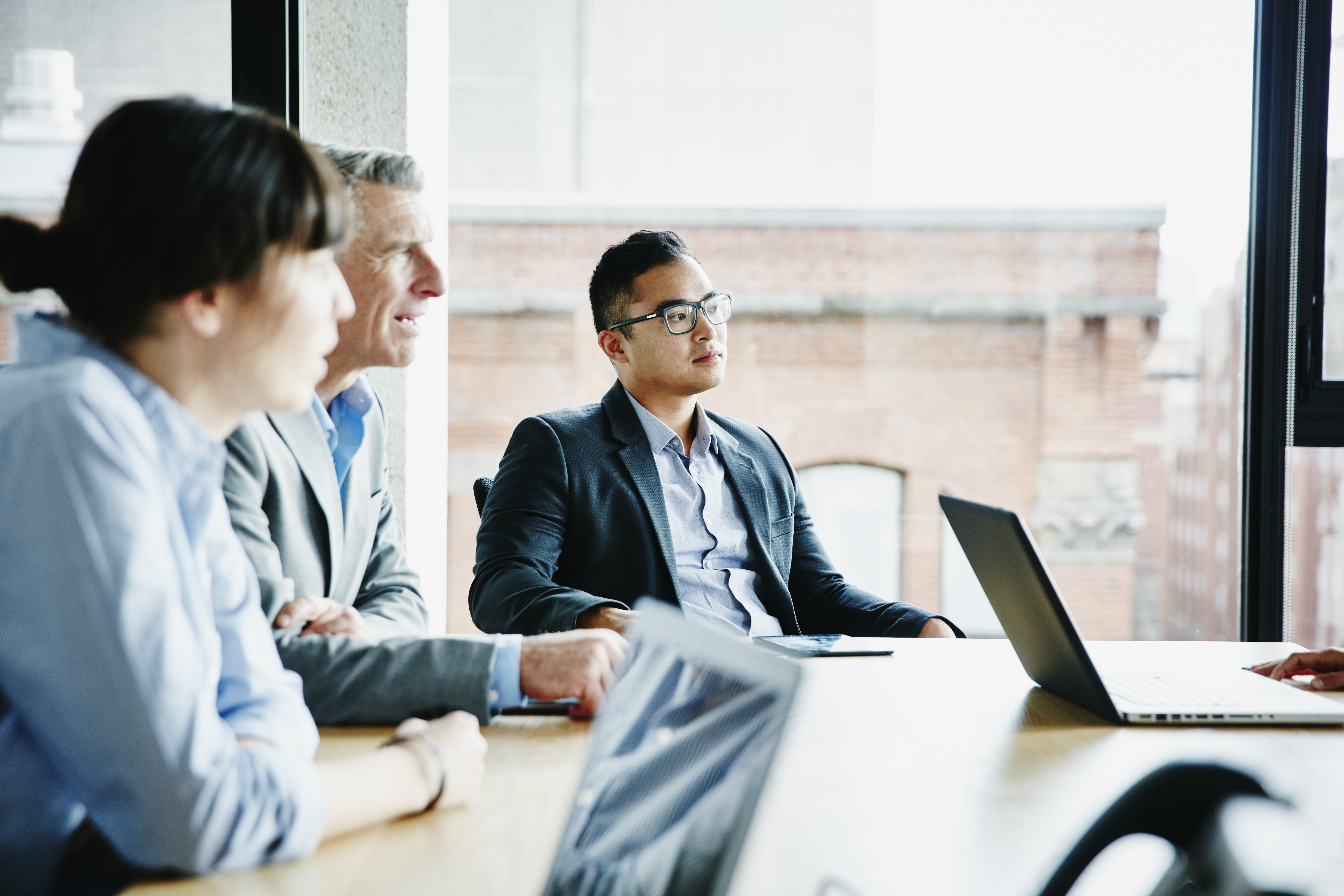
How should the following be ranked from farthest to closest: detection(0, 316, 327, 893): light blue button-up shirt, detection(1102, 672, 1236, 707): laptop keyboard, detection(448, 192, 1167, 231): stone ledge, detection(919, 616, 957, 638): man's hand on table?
detection(448, 192, 1167, 231): stone ledge < detection(919, 616, 957, 638): man's hand on table < detection(1102, 672, 1236, 707): laptop keyboard < detection(0, 316, 327, 893): light blue button-up shirt

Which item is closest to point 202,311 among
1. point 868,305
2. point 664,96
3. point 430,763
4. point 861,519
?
point 430,763

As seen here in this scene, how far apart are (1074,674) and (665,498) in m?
1.14

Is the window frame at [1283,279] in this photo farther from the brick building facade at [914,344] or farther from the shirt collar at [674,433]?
the brick building facade at [914,344]

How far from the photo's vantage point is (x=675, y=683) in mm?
624

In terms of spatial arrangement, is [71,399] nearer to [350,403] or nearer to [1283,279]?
[350,403]

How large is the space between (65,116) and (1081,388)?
6.09m

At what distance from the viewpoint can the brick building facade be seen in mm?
6375

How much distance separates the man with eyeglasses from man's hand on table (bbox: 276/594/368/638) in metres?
0.56

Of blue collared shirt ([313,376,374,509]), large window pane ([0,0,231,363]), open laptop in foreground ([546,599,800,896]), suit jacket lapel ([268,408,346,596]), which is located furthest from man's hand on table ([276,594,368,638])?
large window pane ([0,0,231,363])

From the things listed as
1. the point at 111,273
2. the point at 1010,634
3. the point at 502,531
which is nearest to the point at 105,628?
the point at 111,273

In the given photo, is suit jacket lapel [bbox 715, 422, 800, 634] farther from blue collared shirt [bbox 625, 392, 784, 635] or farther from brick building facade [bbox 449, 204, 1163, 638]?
A: brick building facade [bbox 449, 204, 1163, 638]

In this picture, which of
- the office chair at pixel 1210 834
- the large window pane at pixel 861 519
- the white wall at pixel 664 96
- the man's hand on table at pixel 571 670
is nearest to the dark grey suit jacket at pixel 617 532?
the man's hand on table at pixel 571 670

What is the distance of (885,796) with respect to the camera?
92cm

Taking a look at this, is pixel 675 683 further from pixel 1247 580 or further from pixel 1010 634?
pixel 1247 580
